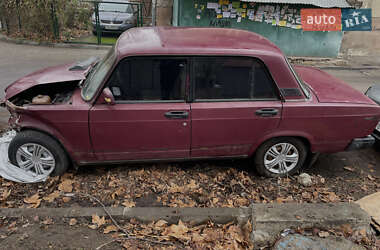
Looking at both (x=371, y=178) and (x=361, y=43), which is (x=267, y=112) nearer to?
(x=371, y=178)

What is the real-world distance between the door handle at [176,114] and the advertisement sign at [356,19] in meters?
9.84

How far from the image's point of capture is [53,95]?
461cm

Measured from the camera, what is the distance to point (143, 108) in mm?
3746

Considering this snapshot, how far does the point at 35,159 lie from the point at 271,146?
10.3ft

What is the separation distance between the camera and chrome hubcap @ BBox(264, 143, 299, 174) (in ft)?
14.1

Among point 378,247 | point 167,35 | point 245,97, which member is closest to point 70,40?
point 167,35


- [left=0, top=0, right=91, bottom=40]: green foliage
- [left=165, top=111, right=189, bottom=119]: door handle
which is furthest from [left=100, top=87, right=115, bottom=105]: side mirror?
[left=0, top=0, right=91, bottom=40]: green foliage

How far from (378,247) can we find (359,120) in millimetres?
1635

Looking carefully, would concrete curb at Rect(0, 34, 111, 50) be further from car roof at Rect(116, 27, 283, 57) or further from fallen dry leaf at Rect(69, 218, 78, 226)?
fallen dry leaf at Rect(69, 218, 78, 226)

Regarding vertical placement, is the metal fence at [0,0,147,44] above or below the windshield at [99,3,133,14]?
below

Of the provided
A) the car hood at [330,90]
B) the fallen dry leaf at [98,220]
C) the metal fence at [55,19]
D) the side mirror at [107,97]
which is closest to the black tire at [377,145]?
the car hood at [330,90]

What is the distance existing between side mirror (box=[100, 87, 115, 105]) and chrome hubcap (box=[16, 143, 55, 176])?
1038 mm

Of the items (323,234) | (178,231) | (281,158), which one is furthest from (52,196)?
(323,234)

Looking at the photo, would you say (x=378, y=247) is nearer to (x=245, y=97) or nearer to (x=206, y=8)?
(x=245, y=97)
